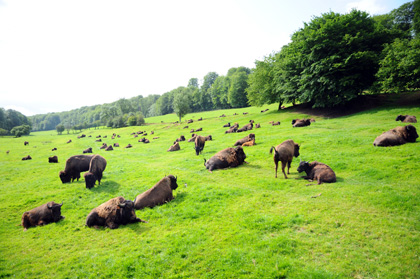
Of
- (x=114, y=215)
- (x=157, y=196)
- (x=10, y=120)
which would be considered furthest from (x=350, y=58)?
(x=10, y=120)

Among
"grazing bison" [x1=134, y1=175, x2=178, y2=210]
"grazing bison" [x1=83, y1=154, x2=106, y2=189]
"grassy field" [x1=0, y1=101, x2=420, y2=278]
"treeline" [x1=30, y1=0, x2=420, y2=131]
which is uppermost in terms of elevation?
"treeline" [x1=30, y1=0, x2=420, y2=131]

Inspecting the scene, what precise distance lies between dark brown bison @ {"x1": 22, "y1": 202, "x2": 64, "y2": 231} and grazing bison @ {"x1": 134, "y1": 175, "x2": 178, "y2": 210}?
3720mm

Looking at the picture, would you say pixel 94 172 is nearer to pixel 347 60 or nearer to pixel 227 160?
pixel 227 160

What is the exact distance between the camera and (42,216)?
9742mm

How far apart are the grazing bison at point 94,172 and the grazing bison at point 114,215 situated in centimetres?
569

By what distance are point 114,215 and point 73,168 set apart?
34.5 ft

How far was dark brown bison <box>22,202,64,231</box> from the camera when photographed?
9.62m

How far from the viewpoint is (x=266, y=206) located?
840cm

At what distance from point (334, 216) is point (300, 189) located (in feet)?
8.89

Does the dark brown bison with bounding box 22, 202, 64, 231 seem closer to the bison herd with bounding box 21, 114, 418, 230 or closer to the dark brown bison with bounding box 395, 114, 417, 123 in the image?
the bison herd with bounding box 21, 114, 418, 230

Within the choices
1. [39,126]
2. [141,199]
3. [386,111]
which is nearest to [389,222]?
[141,199]

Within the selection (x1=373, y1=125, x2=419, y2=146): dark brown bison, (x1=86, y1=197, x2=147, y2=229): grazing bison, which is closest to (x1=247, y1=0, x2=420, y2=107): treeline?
(x1=373, y1=125, x2=419, y2=146): dark brown bison

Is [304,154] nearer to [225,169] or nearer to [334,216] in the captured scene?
[225,169]

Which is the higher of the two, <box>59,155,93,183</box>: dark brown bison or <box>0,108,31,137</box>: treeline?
<box>0,108,31,137</box>: treeline
